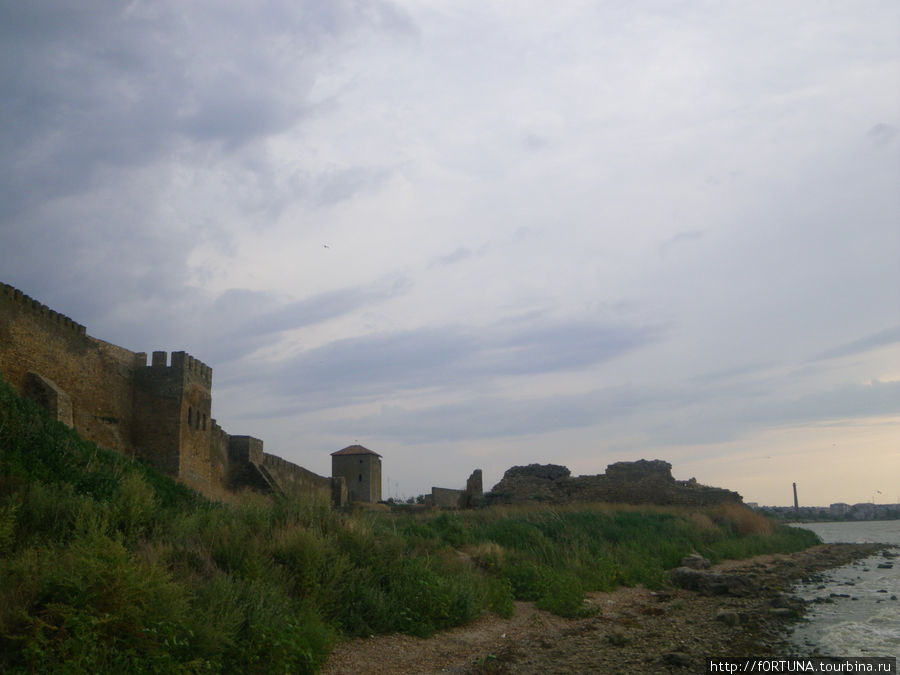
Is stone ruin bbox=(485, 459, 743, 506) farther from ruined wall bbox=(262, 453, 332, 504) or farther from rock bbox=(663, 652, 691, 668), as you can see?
rock bbox=(663, 652, 691, 668)

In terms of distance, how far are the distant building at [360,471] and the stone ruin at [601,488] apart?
23.0 metres

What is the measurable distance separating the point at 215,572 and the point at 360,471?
139 ft

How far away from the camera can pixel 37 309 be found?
1769cm

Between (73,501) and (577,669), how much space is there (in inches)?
253

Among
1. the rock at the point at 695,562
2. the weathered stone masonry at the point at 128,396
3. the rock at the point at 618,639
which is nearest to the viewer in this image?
the rock at the point at 618,639

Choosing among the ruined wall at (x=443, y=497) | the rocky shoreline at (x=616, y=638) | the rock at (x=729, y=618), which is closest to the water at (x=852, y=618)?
the rocky shoreline at (x=616, y=638)

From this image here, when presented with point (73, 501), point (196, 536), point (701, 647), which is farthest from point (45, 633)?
point (701, 647)

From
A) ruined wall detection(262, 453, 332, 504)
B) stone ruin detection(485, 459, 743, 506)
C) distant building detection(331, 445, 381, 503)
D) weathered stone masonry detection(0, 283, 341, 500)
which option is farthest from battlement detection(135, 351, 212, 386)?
distant building detection(331, 445, 381, 503)

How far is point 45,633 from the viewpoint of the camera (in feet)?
17.5

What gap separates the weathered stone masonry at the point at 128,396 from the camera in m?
17.1

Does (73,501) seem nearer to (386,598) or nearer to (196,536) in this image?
A: (196,536)

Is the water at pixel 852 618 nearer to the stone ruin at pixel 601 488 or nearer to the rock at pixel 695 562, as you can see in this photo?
the rock at pixel 695 562

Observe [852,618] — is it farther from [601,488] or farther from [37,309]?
[37,309]

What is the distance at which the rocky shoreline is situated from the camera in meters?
7.52
